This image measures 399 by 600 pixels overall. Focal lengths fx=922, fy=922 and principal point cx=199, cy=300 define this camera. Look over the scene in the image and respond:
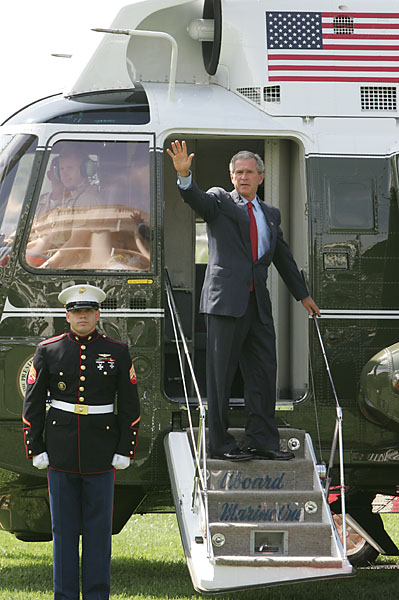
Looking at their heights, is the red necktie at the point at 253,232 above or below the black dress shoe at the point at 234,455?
above

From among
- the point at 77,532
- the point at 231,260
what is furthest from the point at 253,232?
the point at 77,532

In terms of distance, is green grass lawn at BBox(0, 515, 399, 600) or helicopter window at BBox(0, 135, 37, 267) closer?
helicopter window at BBox(0, 135, 37, 267)

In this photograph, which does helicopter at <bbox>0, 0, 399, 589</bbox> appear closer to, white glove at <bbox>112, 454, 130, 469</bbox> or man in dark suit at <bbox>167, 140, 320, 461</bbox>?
man in dark suit at <bbox>167, 140, 320, 461</bbox>

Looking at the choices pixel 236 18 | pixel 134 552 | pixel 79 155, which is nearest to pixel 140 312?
pixel 79 155

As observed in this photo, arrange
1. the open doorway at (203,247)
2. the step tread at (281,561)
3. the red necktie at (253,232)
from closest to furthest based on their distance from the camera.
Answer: the step tread at (281,561)
the red necktie at (253,232)
the open doorway at (203,247)

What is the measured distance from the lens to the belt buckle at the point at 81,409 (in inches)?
206

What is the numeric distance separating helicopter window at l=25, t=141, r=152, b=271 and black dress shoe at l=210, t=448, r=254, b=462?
4.37ft

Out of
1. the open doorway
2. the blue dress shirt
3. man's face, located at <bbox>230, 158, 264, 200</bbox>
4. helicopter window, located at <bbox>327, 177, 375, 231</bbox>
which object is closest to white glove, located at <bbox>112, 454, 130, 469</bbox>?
the open doorway

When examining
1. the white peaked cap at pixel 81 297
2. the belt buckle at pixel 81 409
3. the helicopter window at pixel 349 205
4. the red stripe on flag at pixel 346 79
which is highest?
the red stripe on flag at pixel 346 79

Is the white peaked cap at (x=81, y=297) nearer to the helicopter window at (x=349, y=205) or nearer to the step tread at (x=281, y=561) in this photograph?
the step tread at (x=281, y=561)

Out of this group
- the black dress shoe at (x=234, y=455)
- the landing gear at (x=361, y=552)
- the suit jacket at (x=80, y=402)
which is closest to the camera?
the suit jacket at (x=80, y=402)

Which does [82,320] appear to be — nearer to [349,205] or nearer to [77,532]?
[77,532]

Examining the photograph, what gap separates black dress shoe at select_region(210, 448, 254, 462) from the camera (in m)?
5.62

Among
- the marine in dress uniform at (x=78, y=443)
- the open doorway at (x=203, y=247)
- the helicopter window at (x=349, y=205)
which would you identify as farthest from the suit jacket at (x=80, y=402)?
the helicopter window at (x=349, y=205)
